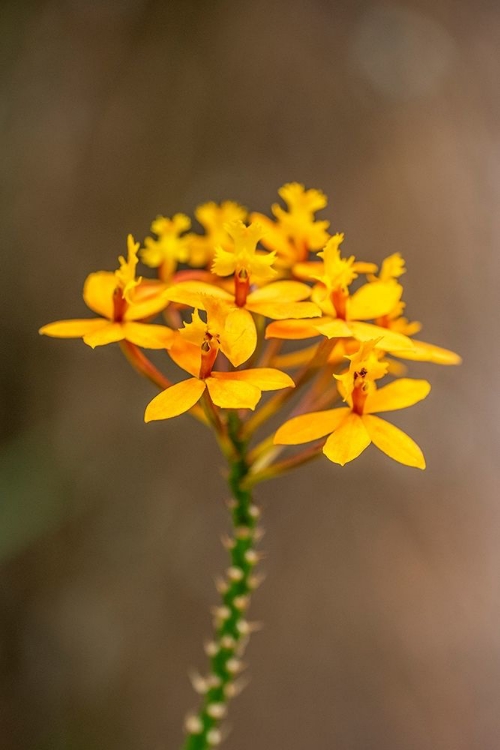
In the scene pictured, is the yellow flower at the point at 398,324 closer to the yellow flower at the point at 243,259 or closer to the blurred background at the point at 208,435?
the yellow flower at the point at 243,259

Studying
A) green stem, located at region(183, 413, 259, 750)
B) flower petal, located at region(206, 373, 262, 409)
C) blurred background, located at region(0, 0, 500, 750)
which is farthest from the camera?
blurred background, located at region(0, 0, 500, 750)

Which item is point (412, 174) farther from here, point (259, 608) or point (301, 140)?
point (259, 608)

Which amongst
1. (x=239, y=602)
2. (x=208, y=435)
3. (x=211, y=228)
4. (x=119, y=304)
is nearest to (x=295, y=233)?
(x=211, y=228)

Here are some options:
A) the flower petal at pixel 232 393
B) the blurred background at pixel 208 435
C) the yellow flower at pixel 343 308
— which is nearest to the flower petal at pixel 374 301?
the yellow flower at pixel 343 308

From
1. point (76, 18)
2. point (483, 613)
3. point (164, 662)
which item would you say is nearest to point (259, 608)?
point (164, 662)


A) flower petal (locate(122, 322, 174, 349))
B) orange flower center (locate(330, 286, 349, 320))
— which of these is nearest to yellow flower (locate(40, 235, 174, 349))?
flower petal (locate(122, 322, 174, 349))

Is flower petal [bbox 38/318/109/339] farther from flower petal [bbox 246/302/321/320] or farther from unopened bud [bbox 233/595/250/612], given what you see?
unopened bud [bbox 233/595/250/612]
